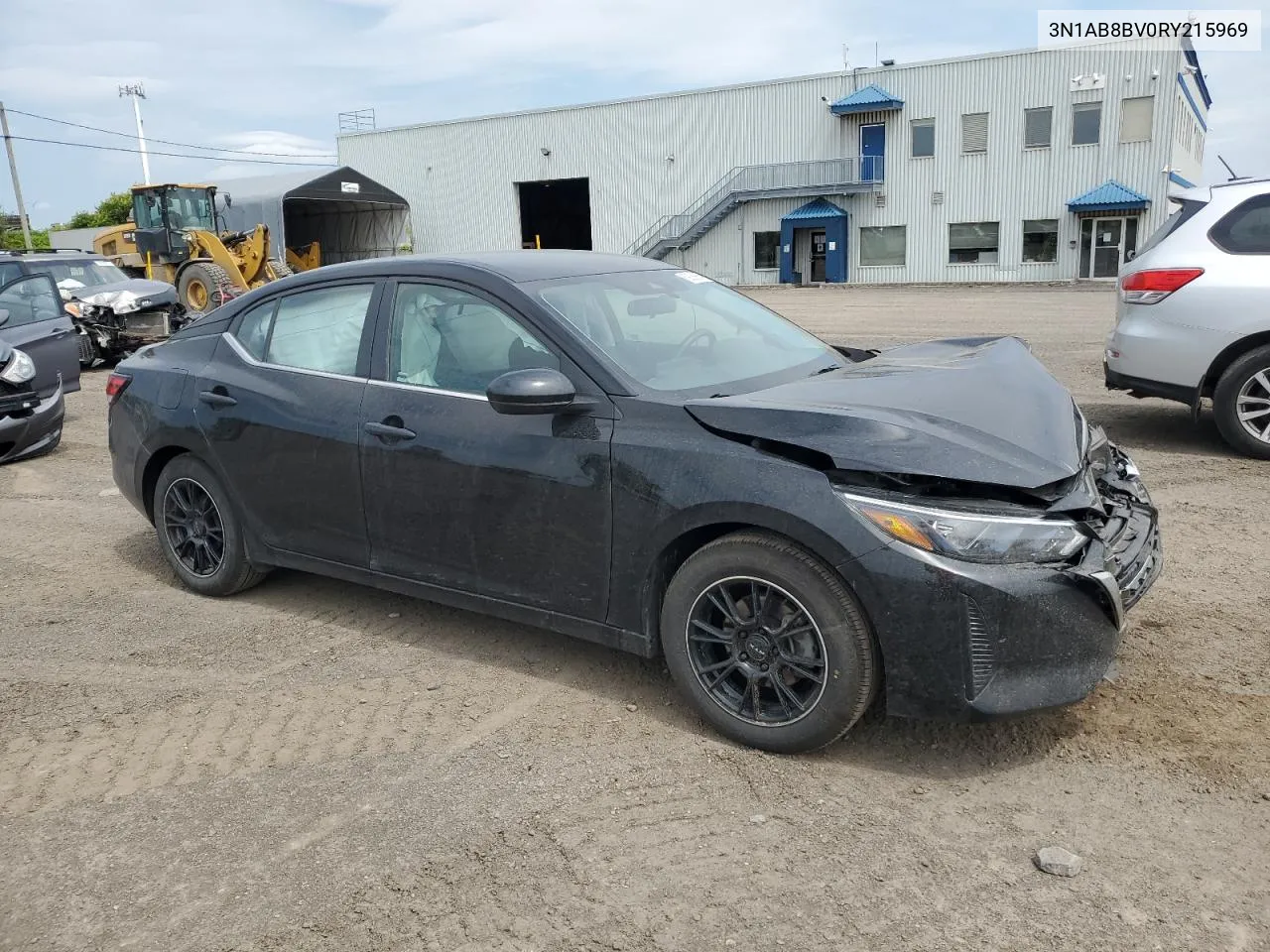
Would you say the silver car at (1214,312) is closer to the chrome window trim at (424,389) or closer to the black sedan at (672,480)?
the black sedan at (672,480)

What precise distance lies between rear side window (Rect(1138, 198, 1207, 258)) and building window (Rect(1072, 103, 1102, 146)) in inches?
1223

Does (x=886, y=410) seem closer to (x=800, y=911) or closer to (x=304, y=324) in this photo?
(x=800, y=911)

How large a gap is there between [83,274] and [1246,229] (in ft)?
50.6

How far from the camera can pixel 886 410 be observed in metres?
3.40

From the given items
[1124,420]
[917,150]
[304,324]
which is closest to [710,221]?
[917,150]

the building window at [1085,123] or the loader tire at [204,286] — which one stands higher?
the building window at [1085,123]

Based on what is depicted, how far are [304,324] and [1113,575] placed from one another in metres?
3.48

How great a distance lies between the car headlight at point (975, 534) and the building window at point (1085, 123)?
3658 cm

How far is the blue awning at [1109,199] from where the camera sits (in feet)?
111

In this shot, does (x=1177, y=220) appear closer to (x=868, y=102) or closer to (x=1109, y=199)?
(x=1109, y=199)

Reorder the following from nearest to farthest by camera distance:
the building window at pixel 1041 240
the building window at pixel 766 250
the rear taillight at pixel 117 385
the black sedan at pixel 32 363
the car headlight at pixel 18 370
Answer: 1. the rear taillight at pixel 117 385
2. the car headlight at pixel 18 370
3. the black sedan at pixel 32 363
4. the building window at pixel 1041 240
5. the building window at pixel 766 250

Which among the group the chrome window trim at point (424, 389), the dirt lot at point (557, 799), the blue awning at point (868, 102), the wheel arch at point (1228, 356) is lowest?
the dirt lot at point (557, 799)

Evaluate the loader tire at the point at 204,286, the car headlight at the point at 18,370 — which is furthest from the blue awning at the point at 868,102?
the car headlight at the point at 18,370

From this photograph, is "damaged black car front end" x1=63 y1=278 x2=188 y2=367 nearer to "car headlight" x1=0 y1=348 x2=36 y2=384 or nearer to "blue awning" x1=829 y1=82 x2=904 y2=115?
"car headlight" x1=0 y1=348 x2=36 y2=384
